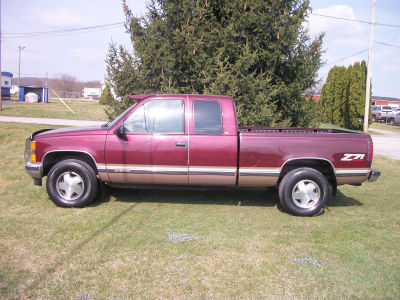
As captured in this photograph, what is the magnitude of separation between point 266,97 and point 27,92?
36.2 metres

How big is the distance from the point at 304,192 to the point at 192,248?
7.52 feet

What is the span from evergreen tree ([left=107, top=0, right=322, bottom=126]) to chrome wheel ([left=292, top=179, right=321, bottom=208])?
4.60m

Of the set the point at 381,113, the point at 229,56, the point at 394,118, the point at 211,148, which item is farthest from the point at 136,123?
the point at 381,113

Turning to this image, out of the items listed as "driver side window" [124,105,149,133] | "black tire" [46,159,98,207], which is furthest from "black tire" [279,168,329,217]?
"black tire" [46,159,98,207]

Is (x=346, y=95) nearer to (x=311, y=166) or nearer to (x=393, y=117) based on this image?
(x=393, y=117)

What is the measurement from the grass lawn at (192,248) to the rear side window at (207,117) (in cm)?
134

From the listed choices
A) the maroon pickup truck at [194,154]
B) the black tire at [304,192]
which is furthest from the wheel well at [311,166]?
the black tire at [304,192]

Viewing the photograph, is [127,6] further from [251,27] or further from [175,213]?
[175,213]

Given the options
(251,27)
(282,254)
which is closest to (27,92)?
(251,27)

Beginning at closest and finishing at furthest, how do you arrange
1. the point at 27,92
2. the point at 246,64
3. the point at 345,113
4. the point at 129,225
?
the point at 129,225 < the point at 246,64 < the point at 345,113 < the point at 27,92

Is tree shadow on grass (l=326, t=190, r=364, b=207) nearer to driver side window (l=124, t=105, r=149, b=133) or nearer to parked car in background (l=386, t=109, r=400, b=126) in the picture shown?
driver side window (l=124, t=105, r=149, b=133)

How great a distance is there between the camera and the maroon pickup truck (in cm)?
546

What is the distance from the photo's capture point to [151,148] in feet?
17.9

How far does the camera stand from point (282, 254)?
4125 mm
